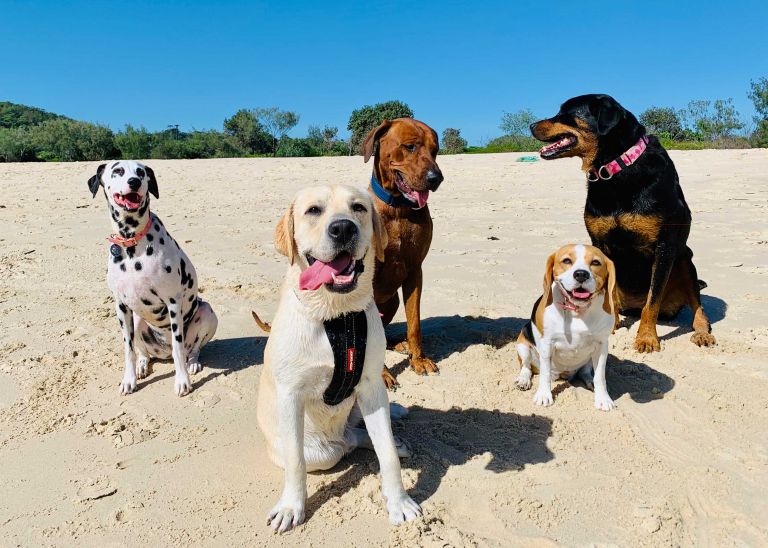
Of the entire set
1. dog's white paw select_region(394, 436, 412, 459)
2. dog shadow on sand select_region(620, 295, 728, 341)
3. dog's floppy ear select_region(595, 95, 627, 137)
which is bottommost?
dog's white paw select_region(394, 436, 412, 459)

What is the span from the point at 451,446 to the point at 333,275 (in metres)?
1.56

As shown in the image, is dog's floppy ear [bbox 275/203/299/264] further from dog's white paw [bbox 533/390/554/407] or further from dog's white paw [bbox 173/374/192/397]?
dog's white paw [bbox 533/390/554/407]

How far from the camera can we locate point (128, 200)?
4098mm

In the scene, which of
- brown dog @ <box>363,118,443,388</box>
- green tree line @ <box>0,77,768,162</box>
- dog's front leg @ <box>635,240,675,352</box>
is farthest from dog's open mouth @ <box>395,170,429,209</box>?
green tree line @ <box>0,77,768,162</box>

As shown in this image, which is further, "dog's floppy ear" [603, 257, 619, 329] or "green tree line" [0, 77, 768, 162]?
"green tree line" [0, 77, 768, 162]

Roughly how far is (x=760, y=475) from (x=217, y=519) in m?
3.00

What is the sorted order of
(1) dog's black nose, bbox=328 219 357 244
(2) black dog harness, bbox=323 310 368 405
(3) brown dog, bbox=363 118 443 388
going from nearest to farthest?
(1) dog's black nose, bbox=328 219 357 244 → (2) black dog harness, bbox=323 310 368 405 → (3) brown dog, bbox=363 118 443 388

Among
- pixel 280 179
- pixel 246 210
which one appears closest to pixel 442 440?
pixel 246 210

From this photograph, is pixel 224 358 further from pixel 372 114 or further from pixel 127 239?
pixel 372 114

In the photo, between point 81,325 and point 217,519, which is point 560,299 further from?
point 81,325

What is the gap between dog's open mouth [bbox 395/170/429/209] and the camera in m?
4.40

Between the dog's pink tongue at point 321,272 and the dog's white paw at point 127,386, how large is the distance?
245 cm

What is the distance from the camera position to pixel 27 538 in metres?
2.73

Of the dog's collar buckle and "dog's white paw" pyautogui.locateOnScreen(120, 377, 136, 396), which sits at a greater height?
the dog's collar buckle
